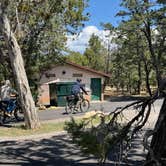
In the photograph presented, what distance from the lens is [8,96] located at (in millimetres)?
→ 16812

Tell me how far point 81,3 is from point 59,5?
225cm

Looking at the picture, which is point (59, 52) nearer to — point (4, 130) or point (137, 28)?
point (137, 28)

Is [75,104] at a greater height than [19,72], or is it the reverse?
[19,72]

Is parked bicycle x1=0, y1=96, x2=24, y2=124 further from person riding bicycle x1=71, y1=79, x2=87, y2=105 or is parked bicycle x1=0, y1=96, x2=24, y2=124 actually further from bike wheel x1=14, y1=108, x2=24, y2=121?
person riding bicycle x1=71, y1=79, x2=87, y2=105

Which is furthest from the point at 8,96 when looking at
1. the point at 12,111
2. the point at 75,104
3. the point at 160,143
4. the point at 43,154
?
the point at 160,143

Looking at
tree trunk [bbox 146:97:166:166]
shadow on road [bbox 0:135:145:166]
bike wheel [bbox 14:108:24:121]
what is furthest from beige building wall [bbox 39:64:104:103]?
tree trunk [bbox 146:97:166:166]

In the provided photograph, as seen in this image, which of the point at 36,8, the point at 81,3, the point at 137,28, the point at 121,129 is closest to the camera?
the point at 121,129

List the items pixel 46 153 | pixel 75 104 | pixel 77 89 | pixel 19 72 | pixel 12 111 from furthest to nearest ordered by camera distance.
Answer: pixel 75 104, pixel 77 89, pixel 12 111, pixel 19 72, pixel 46 153

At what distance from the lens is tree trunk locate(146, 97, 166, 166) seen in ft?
8.58

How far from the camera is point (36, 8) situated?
24.8 metres

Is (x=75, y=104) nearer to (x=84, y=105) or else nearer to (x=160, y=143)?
(x=84, y=105)

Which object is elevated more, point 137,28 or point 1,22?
point 137,28

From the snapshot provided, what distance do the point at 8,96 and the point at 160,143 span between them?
47.7 feet

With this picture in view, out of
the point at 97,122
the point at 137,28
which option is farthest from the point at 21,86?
the point at 137,28
